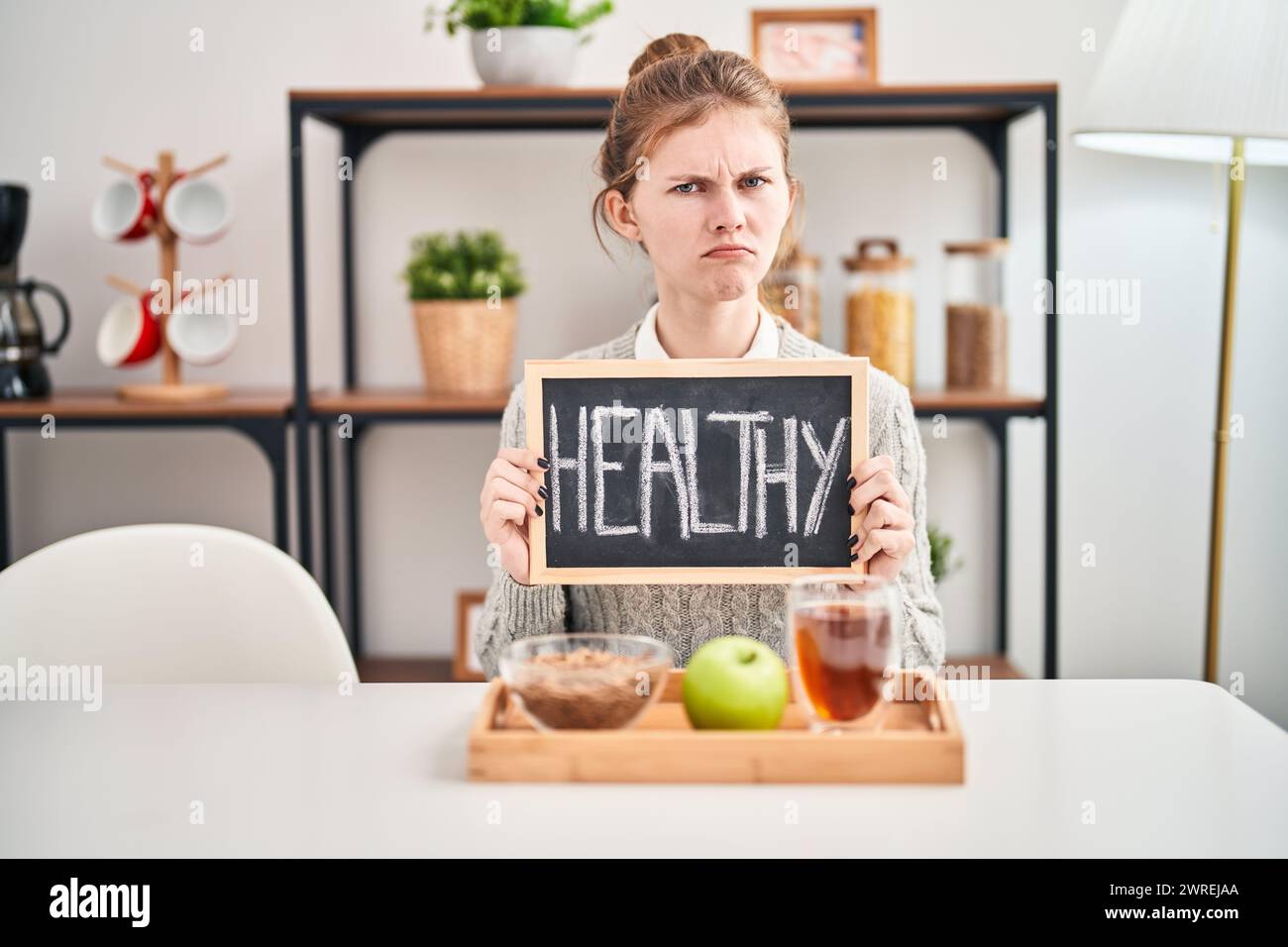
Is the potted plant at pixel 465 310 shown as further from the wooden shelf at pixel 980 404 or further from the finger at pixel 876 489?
the finger at pixel 876 489

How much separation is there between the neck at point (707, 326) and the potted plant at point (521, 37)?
0.92m

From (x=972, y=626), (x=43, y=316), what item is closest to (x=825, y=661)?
(x=972, y=626)

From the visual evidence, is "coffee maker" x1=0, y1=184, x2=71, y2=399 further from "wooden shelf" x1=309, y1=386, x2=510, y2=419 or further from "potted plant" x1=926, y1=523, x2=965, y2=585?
"potted plant" x1=926, y1=523, x2=965, y2=585

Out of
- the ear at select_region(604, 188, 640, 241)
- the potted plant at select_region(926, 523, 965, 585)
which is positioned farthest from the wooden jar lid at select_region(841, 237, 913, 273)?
the ear at select_region(604, 188, 640, 241)

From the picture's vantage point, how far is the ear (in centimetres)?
158

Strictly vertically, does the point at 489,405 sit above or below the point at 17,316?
below

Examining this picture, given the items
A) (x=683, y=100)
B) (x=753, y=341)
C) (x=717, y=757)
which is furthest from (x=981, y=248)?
(x=717, y=757)

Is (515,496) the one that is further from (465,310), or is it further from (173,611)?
(465,310)

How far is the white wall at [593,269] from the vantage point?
267cm

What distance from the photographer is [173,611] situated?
150 cm

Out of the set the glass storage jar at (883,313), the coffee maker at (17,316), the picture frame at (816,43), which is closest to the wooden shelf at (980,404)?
the glass storage jar at (883,313)

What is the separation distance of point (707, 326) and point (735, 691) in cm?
66

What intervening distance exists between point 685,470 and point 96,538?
70 centimetres

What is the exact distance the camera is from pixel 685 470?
1278 mm
